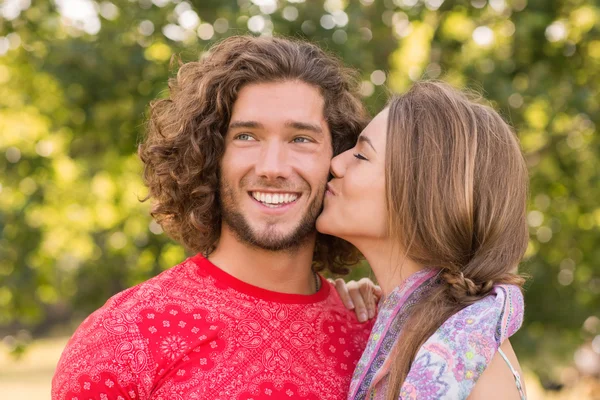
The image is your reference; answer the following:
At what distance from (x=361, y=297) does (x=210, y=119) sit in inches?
36.4

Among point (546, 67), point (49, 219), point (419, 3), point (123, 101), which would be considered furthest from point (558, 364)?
point (49, 219)

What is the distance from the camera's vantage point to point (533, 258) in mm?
6184

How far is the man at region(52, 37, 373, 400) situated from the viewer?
8.72 ft

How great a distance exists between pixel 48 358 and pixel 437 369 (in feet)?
55.8

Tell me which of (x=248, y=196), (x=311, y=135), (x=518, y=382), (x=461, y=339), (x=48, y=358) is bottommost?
(x=48, y=358)

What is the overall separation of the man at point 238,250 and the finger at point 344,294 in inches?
1.4

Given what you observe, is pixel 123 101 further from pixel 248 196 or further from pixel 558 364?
pixel 558 364

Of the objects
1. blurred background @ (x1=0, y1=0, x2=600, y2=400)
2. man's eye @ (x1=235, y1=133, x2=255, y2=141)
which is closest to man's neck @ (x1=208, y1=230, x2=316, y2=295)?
man's eye @ (x1=235, y1=133, x2=255, y2=141)

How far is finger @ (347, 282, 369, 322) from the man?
Result: 0.03 metres

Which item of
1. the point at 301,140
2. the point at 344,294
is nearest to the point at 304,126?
the point at 301,140

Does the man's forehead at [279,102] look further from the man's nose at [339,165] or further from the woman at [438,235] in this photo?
the woman at [438,235]

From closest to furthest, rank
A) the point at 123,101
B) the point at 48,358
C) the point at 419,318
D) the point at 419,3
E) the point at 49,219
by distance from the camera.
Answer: the point at 419,318, the point at 123,101, the point at 419,3, the point at 49,219, the point at 48,358

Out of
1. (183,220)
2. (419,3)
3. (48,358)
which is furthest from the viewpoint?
(48,358)

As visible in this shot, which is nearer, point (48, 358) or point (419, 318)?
point (419, 318)
